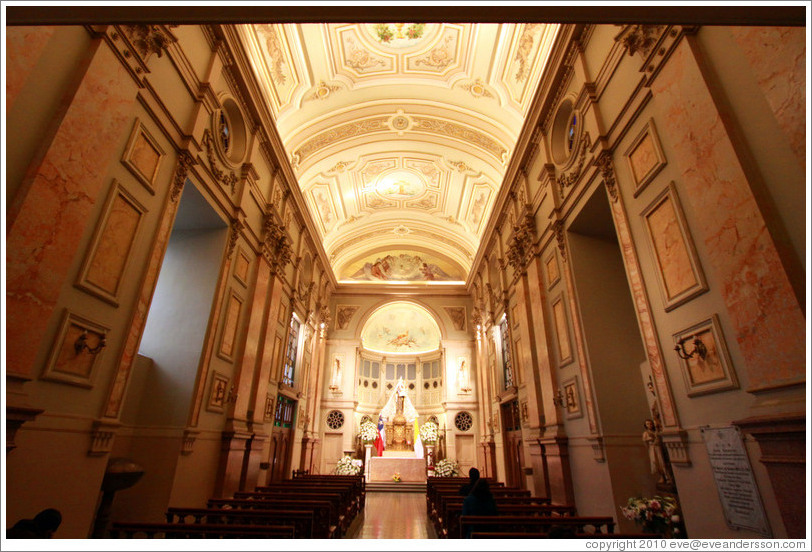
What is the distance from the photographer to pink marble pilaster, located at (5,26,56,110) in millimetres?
3230

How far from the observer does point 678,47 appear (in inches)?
170

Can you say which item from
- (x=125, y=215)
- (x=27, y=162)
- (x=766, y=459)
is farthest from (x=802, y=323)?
(x=125, y=215)

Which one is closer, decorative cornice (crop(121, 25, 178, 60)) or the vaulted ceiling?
decorative cornice (crop(121, 25, 178, 60))

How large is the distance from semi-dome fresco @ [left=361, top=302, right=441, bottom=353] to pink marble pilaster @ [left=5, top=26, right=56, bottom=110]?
1837cm

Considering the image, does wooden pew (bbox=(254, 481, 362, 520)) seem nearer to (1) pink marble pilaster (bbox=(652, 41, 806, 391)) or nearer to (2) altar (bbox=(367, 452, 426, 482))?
(1) pink marble pilaster (bbox=(652, 41, 806, 391))

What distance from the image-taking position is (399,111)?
→ 1219cm

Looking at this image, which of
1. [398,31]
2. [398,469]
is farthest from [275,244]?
[398,469]

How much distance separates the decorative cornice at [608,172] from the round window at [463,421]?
543 inches

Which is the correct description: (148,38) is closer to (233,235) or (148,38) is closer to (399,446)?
(233,235)

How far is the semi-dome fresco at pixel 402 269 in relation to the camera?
2028 centimetres

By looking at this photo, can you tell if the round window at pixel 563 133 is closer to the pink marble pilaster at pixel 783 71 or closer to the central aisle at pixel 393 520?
the pink marble pilaster at pixel 783 71

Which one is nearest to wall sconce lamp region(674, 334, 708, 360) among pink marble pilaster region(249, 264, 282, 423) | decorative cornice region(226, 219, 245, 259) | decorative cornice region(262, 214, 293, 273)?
decorative cornice region(226, 219, 245, 259)

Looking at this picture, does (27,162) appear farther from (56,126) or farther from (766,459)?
(766,459)

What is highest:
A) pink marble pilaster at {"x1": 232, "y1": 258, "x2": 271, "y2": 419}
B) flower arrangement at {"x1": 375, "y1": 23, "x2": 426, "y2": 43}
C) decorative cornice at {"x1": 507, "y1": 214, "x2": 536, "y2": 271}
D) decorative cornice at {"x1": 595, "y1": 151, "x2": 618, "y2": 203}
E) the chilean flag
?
flower arrangement at {"x1": 375, "y1": 23, "x2": 426, "y2": 43}
